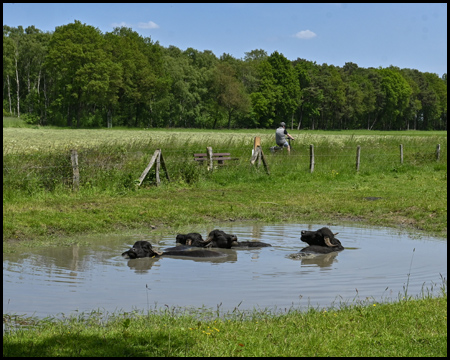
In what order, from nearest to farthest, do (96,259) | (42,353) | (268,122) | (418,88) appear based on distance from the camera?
(42,353) → (96,259) → (268,122) → (418,88)

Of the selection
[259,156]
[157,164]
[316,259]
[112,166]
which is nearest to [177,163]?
[157,164]

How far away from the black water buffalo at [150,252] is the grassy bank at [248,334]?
11.5 feet

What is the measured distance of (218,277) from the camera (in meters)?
9.31

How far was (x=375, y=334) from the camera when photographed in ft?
19.7

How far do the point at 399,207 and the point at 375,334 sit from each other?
1084cm

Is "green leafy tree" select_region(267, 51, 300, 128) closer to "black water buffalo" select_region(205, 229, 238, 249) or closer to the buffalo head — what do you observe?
"black water buffalo" select_region(205, 229, 238, 249)

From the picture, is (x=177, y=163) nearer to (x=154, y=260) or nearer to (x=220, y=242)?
(x=220, y=242)

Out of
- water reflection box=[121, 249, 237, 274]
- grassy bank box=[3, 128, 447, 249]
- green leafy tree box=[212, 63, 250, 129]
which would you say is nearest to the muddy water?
water reflection box=[121, 249, 237, 274]

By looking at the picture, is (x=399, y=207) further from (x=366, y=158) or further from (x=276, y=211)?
(x=366, y=158)

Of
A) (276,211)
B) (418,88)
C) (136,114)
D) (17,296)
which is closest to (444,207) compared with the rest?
(276,211)

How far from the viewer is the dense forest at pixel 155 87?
8062cm

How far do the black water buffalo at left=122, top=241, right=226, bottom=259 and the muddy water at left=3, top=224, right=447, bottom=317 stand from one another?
132mm

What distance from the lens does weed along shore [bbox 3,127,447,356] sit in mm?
5637

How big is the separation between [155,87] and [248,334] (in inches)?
3294
